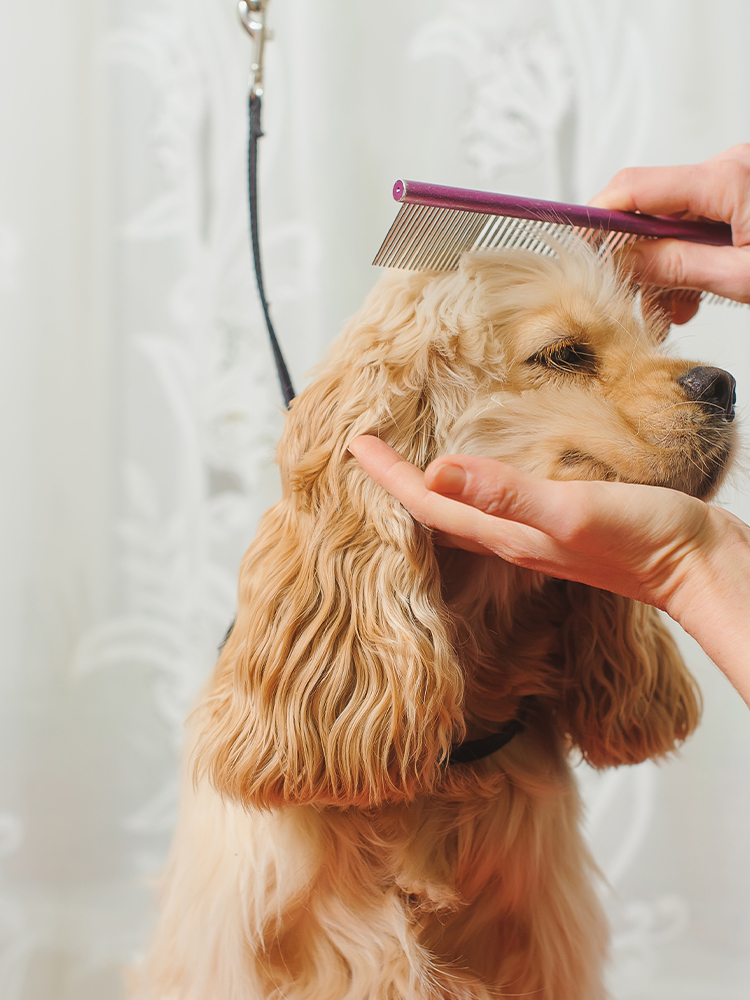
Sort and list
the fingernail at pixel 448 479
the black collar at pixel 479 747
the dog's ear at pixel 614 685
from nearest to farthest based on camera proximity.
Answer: the fingernail at pixel 448 479 < the black collar at pixel 479 747 < the dog's ear at pixel 614 685

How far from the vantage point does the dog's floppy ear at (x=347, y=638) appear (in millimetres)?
713

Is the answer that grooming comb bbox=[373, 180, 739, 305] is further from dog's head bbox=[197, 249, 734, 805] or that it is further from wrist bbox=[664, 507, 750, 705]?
wrist bbox=[664, 507, 750, 705]

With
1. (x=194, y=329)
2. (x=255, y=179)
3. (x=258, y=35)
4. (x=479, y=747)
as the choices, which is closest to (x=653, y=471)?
(x=479, y=747)

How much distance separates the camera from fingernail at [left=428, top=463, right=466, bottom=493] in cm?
56

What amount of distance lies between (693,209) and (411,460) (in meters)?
0.47

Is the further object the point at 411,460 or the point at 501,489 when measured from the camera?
the point at 411,460

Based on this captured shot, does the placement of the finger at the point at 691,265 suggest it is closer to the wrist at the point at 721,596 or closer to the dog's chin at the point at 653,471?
the dog's chin at the point at 653,471

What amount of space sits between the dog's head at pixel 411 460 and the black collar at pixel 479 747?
0.02 m

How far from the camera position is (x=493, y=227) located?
2.68 ft

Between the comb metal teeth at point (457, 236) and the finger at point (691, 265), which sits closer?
the comb metal teeth at point (457, 236)

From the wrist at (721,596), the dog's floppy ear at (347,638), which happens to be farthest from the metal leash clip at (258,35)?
the wrist at (721,596)

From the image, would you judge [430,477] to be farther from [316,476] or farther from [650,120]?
[650,120]

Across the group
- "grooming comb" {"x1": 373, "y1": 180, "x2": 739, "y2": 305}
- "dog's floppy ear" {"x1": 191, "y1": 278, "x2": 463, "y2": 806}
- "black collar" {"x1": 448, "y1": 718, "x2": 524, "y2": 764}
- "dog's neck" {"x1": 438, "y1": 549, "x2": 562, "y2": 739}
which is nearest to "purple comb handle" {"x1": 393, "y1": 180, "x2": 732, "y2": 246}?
"grooming comb" {"x1": 373, "y1": 180, "x2": 739, "y2": 305}

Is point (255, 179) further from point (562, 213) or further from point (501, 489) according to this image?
point (501, 489)
